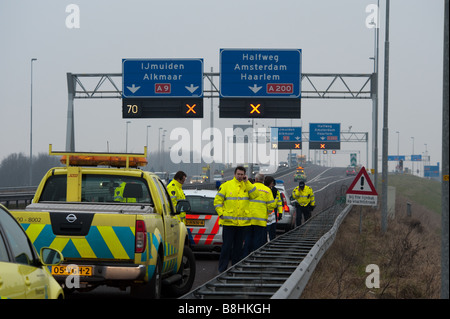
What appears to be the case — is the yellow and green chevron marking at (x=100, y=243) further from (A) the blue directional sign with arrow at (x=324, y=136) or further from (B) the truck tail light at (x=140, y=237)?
(A) the blue directional sign with arrow at (x=324, y=136)

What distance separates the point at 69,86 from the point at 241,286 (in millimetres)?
28470

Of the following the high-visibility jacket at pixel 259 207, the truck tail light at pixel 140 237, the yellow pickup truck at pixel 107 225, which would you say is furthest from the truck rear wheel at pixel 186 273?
the high-visibility jacket at pixel 259 207

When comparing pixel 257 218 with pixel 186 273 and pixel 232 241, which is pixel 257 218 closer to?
pixel 232 241

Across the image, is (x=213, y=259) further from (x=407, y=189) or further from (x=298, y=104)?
(x=407, y=189)

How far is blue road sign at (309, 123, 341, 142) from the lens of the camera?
8344 centimetres

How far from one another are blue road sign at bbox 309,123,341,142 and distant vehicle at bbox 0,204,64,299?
77.3 meters

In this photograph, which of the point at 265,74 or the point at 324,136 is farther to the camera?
the point at 324,136

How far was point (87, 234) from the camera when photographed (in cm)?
967

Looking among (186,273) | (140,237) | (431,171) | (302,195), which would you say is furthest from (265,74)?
(431,171)

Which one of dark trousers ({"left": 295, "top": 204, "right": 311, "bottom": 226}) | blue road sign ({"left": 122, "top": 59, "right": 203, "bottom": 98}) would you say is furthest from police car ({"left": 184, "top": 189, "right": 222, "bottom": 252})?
blue road sign ({"left": 122, "top": 59, "right": 203, "bottom": 98})

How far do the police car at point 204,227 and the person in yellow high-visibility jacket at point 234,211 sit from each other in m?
3.02

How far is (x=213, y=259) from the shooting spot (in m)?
18.4

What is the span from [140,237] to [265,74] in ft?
88.6
